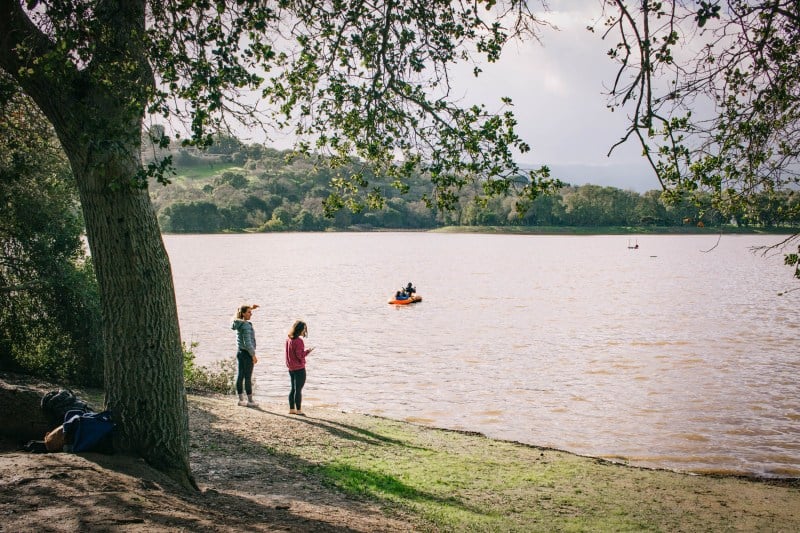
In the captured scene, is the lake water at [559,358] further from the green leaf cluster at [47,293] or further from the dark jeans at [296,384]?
the green leaf cluster at [47,293]

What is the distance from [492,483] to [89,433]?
5.75 meters

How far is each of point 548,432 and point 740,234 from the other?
194 meters

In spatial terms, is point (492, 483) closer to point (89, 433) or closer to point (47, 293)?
point (89, 433)

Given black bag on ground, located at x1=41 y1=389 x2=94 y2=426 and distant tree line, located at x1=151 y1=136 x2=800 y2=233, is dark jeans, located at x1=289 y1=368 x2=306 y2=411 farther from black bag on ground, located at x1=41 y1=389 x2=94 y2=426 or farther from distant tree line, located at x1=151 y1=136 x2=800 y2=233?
distant tree line, located at x1=151 y1=136 x2=800 y2=233

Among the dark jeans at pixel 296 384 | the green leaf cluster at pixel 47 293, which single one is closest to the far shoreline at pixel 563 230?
the dark jeans at pixel 296 384

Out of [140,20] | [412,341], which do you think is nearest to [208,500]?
[140,20]

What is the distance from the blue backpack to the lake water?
31.3 feet

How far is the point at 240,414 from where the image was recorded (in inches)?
532

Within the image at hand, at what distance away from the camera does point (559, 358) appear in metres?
26.7

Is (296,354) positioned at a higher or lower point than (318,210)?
lower

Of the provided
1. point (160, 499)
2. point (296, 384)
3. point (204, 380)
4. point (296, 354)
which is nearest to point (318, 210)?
point (204, 380)

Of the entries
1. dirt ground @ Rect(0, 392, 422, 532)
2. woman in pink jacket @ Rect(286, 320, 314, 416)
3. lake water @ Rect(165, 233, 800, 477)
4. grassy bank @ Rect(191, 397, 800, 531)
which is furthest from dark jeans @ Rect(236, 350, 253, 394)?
dirt ground @ Rect(0, 392, 422, 532)

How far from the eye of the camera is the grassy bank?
28.0ft

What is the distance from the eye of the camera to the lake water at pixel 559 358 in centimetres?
1603
